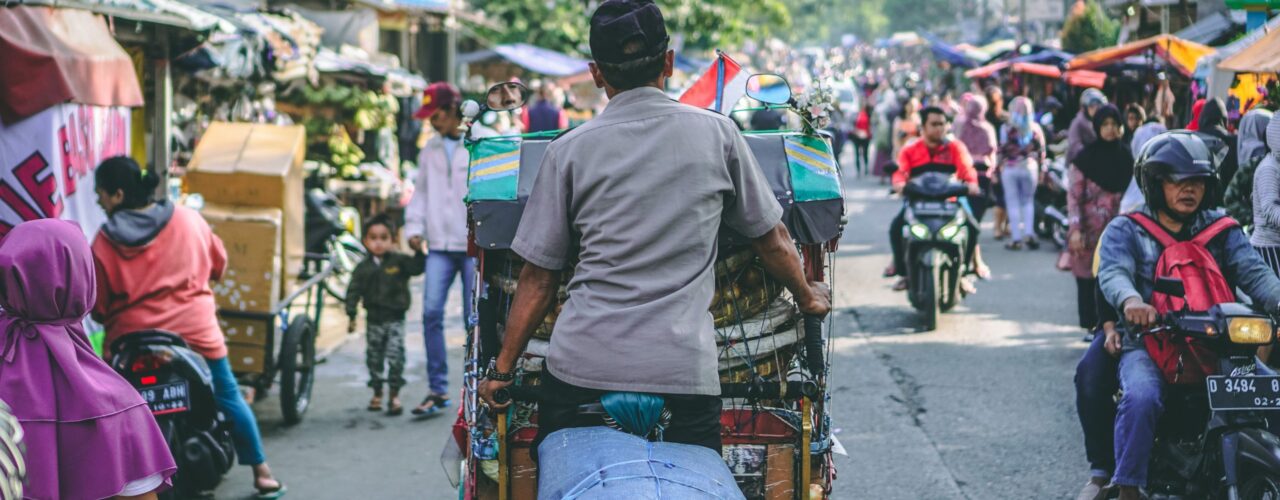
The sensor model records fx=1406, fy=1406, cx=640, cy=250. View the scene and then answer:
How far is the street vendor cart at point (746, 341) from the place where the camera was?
3.90m

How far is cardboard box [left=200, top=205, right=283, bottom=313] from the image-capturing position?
7516 mm

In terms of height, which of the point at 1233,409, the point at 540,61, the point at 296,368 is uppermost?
the point at 540,61

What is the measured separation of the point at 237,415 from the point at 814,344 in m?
3.45

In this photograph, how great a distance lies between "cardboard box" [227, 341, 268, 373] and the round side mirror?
3.21 meters

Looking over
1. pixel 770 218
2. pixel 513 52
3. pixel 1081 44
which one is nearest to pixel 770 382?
pixel 770 218

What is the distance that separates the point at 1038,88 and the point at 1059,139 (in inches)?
326

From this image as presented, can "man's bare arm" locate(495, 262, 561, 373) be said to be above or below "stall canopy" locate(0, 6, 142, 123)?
below

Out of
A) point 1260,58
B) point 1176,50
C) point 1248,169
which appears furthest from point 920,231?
point 1176,50

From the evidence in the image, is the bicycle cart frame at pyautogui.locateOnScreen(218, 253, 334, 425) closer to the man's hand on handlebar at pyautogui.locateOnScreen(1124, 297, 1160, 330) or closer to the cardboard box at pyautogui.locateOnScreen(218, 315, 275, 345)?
the cardboard box at pyautogui.locateOnScreen(218, 315, 275, 345)

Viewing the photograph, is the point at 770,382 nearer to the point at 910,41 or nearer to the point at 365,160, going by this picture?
the point at 365,160

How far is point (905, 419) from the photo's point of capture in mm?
7770

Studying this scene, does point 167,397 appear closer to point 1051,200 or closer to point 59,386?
point 59,386

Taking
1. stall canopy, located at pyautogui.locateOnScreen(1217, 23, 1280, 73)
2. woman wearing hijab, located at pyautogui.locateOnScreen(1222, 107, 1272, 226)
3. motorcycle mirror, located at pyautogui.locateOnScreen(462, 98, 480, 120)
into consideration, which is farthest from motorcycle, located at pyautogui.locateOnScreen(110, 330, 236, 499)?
stall canopy, located at pyautogui.locateOnScreen(1217, 23, 1280, 73)

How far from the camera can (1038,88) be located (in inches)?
1099
